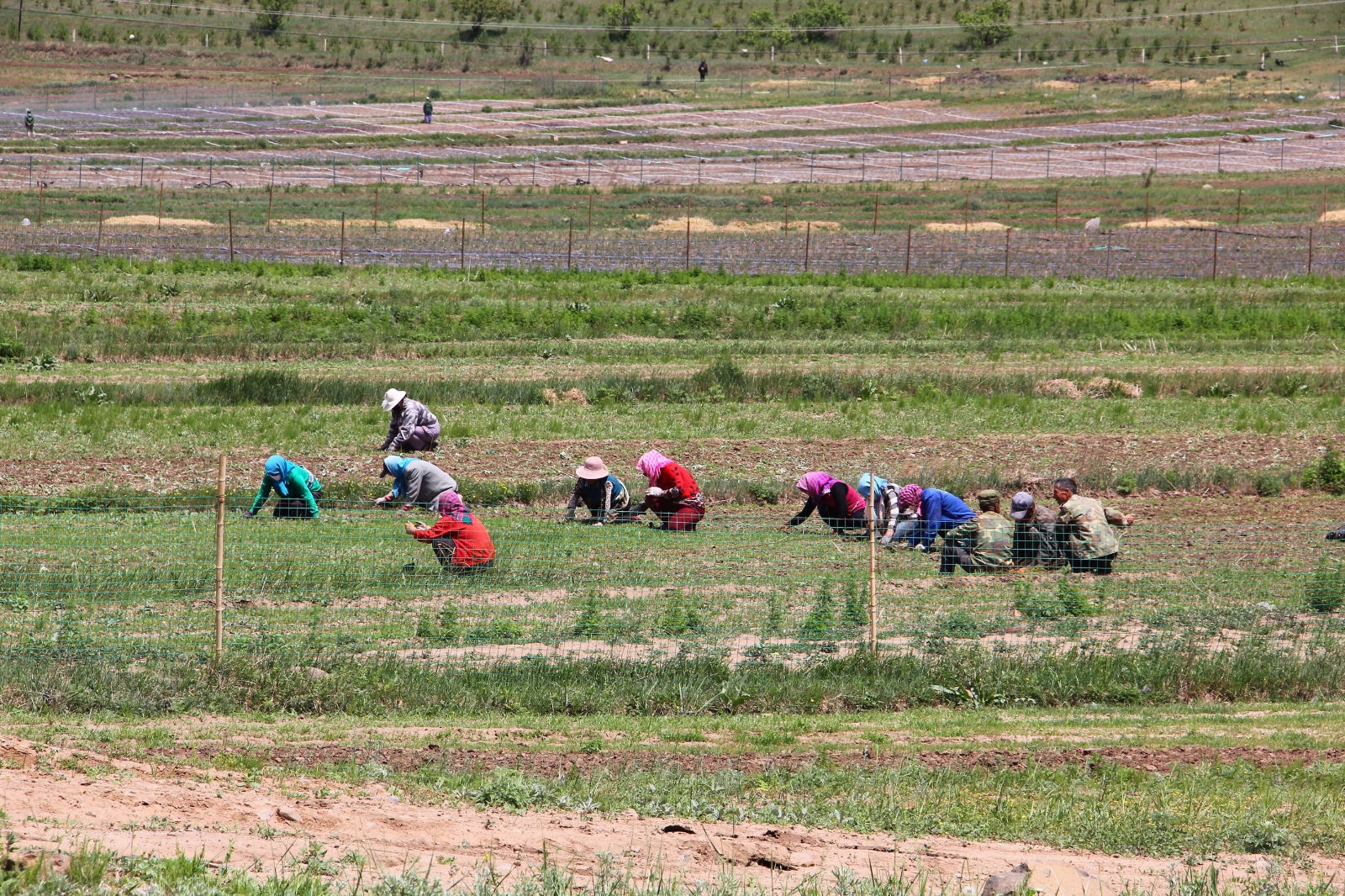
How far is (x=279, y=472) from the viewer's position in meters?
14.8

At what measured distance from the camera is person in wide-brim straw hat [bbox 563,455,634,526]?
15344mm

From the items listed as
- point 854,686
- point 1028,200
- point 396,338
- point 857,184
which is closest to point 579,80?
point 857,184

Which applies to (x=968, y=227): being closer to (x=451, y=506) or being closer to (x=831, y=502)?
(x=831, y=502)

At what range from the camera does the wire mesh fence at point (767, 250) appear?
40031 millimetres

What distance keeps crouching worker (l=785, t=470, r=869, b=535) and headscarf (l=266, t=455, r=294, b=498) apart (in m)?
5.21

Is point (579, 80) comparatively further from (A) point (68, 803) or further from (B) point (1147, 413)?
(A) point (68, 803)

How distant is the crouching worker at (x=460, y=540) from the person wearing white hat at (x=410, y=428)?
523 centimetres

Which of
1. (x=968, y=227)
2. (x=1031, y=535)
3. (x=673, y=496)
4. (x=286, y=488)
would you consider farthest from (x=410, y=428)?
(x=968, y=227)

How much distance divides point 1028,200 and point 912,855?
→ 53404 mm

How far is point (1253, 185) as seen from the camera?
6019 centimetres

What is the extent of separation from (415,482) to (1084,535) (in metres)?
6.67

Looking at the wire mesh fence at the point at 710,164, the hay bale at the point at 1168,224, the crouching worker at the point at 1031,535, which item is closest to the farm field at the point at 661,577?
the crouching worker at the point at 1031,535

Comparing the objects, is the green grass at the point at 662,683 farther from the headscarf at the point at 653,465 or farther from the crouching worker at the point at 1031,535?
the headscarf at the point at 653,465

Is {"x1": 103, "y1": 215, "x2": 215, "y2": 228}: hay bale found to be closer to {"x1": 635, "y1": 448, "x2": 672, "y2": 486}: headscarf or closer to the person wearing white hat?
the person wearing white hat
